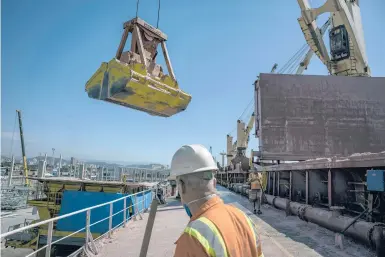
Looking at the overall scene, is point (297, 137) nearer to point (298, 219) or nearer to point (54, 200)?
point (298, 219)

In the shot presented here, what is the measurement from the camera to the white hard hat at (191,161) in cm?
164

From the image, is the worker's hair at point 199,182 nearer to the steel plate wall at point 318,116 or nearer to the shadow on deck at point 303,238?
the shadow on deck at point 303,238

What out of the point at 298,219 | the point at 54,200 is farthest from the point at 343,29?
the point at 54,200

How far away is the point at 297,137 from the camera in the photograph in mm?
13859

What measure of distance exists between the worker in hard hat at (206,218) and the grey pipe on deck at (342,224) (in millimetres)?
5119

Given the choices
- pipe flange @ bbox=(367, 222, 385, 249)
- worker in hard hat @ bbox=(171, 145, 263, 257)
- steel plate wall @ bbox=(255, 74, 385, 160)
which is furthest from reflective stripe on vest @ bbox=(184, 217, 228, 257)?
steel plate wall @ bbox=(255, 74, 385, 160)

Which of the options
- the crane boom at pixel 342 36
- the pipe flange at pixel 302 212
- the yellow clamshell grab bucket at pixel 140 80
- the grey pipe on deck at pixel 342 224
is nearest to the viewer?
the yellow clamshell grab bucket at pixel 140 80

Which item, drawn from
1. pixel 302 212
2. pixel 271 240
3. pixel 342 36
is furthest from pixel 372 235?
pixel 342 36

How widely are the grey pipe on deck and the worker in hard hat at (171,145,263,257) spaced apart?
5.12 m

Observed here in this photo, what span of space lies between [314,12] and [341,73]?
4.17 m

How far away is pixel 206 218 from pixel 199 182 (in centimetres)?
35

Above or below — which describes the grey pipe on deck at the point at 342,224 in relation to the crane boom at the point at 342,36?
below

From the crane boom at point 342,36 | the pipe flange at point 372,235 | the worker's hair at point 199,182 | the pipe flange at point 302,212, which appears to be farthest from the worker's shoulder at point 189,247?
the crane boom at point 342,36

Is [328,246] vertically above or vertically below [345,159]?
below
